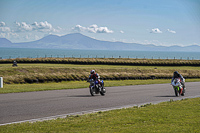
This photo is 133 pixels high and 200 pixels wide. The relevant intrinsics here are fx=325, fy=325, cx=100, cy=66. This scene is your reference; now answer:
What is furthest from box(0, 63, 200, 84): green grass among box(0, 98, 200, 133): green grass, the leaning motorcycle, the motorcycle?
box(0, 98, 200, 133): green grass

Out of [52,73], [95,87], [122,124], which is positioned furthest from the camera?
[52,73]

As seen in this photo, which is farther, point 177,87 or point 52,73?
point 52,73

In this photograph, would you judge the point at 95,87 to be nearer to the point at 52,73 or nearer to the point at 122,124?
the point at 122,124

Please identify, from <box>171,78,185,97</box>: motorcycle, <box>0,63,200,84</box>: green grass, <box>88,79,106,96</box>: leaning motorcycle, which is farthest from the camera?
<box>0,63,200,84</box>: green grass

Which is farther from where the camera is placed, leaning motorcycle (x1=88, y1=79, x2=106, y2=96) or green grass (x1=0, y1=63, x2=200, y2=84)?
green grass (x1=0, y1=63, x2=200, y2=84)

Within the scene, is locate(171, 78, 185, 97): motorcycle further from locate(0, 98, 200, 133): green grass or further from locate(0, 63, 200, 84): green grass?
locate(0, 63, 200, 84): green grass

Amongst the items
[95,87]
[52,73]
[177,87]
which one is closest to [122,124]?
[95,87]

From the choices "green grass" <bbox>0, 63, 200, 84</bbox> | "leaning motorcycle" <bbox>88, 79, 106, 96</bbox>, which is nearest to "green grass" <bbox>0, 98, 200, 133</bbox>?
"leaning motorcycle" <bbox>88, 79, 106, 96</bbox>

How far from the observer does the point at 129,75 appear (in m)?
47.3

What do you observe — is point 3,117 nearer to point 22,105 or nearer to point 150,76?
point 22,105

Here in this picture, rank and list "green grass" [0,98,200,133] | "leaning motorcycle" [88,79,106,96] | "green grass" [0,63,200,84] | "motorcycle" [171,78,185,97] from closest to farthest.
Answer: "green grass" [0,98,200,133], "leaning motorcycle" [88,79,106,96], "motorcycle" [171,78,185,97], "green grass" [0,63,200,84]

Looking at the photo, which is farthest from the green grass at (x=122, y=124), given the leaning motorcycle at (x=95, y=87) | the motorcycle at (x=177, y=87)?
the motorcycle at (x=177, y=87)

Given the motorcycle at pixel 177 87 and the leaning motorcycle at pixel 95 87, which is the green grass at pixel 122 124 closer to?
the leaning motorcycle at pixel 95 87

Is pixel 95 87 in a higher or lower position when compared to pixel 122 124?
higher
